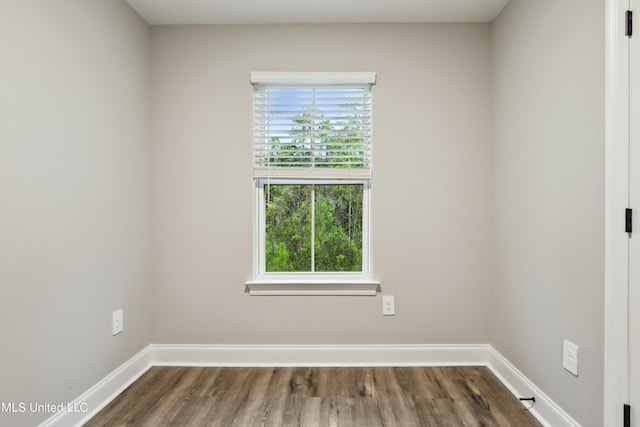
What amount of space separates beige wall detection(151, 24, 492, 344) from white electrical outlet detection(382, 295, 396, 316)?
0.13ft

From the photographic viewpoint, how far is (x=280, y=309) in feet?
8.37

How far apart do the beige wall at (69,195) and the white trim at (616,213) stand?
7.90 ft

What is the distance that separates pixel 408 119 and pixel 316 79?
70cm

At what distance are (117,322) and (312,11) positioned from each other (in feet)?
7.57

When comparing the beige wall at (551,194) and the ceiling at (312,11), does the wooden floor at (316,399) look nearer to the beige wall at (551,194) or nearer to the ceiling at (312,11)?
the beige wall at (551,194)

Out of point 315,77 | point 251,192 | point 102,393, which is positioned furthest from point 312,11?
point 102,393

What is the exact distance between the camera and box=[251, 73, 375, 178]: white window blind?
8.43ft

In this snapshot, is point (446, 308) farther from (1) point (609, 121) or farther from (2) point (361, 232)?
(1) point (609, 121)

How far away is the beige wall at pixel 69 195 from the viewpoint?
1.47m

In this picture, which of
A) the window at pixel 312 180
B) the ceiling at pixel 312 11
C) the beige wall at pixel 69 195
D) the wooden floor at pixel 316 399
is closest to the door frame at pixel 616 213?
the wooden floor at pixel 316 399

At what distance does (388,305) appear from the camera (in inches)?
99.8

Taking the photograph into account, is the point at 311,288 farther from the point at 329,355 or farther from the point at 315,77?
the point at 315,77

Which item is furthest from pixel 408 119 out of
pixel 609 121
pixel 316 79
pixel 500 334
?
pixel 500 334

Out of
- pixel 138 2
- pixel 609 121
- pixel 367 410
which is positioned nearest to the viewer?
pixel 609 121
